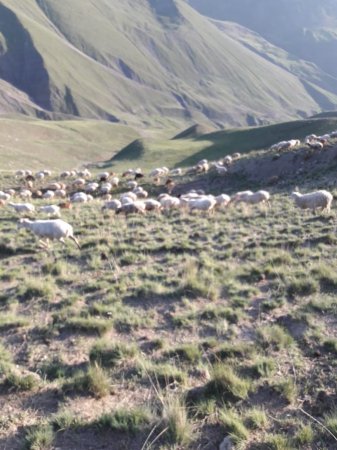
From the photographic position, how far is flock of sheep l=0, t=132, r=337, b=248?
1578 centimetres

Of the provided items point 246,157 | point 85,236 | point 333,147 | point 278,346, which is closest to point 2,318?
point 278,346

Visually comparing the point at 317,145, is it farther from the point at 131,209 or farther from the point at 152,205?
the point at 131,209

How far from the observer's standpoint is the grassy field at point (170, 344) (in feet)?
21.4

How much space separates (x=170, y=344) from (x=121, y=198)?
1719 centimetres

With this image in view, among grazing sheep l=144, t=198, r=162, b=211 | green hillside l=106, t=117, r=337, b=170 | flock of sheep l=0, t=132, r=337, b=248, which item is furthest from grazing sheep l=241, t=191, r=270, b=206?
green hillside l=106, t=117, r=337, b=170

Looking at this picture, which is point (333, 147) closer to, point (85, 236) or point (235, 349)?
point (85, 236)

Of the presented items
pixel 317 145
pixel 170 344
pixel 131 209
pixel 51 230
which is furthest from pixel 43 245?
pixel 317 145

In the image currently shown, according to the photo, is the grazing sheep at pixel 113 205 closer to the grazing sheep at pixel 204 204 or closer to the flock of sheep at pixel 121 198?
the flock of sheep at pixel 121 198

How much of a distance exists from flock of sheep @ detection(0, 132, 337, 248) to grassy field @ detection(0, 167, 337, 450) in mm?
781

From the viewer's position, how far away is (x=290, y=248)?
1434 centimetres

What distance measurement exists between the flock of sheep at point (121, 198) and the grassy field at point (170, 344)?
2.56 ft

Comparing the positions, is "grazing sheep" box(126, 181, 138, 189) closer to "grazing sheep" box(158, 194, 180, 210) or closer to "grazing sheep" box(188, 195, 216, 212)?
"grazing sheep" box(158, 194, 180, 210)

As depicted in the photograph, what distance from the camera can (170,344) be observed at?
8.95 meters

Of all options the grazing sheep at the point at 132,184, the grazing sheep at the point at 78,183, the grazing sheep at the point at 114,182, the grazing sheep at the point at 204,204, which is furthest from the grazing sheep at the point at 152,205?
the grazing sheep at the point at 78,183
